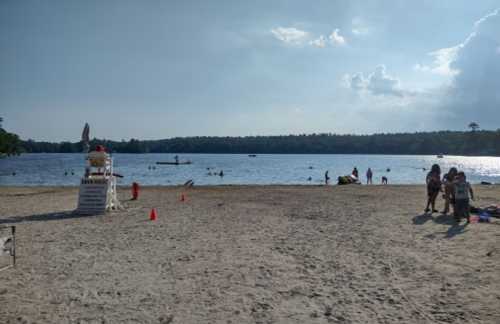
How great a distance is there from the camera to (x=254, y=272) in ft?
23.1

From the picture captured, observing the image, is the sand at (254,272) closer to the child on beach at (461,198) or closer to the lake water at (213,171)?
the child on beach at (461,198)

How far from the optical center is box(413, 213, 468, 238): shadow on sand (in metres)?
10.6

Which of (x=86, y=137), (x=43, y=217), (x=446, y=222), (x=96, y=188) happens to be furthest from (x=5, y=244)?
(x=446, y=222)

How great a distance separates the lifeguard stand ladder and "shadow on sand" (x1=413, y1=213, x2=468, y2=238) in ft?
35.4

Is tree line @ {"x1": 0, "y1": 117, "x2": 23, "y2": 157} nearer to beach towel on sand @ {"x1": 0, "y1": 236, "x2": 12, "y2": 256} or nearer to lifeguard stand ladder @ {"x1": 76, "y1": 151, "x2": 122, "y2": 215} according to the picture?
lifeguard stand ladder @ {"x1": 76, "y1": 151, "x2": 122, "y2": 215}

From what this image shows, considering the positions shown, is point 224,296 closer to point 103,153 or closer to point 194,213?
point 194,213

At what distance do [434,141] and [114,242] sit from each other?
632 feet

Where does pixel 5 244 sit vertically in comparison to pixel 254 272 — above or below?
above

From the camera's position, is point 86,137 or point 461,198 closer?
point 461,198

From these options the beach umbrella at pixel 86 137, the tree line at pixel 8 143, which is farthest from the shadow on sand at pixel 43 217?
the tree line at pixel 8 143

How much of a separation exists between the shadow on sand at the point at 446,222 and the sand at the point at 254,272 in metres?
0.06

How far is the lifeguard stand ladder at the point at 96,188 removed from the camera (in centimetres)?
1466

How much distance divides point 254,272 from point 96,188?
980 cm

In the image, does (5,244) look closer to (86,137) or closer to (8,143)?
(86,137)
